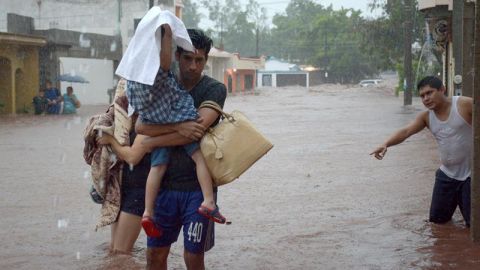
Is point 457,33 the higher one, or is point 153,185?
point 457,33

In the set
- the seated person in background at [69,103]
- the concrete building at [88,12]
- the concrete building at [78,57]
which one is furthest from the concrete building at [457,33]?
the concrete building at [88,12]

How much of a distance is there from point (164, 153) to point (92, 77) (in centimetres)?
3990

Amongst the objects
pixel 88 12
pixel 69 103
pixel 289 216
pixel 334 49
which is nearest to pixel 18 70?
pixel 69 103

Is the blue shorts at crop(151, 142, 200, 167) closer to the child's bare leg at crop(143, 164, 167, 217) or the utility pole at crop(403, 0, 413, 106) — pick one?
the child's bare leg at crop(143, 164, 167, 217)

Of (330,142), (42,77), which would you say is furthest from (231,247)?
Answer: (42,77)

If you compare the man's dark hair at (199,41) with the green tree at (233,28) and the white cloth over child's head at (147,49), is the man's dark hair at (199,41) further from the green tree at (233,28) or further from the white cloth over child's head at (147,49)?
the green tree at (233,28)

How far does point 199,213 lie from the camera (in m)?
3.76

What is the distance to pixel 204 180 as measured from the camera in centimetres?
378

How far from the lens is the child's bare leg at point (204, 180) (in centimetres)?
374

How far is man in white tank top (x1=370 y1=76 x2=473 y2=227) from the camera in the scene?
Result: 648 centimetres

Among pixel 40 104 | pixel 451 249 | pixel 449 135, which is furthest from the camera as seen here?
pixel 40 104

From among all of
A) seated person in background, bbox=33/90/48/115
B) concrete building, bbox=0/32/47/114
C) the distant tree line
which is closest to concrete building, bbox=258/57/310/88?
the distant tree line

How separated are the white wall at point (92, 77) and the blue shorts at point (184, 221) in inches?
1492

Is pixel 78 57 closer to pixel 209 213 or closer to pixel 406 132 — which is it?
pixel 406 132
